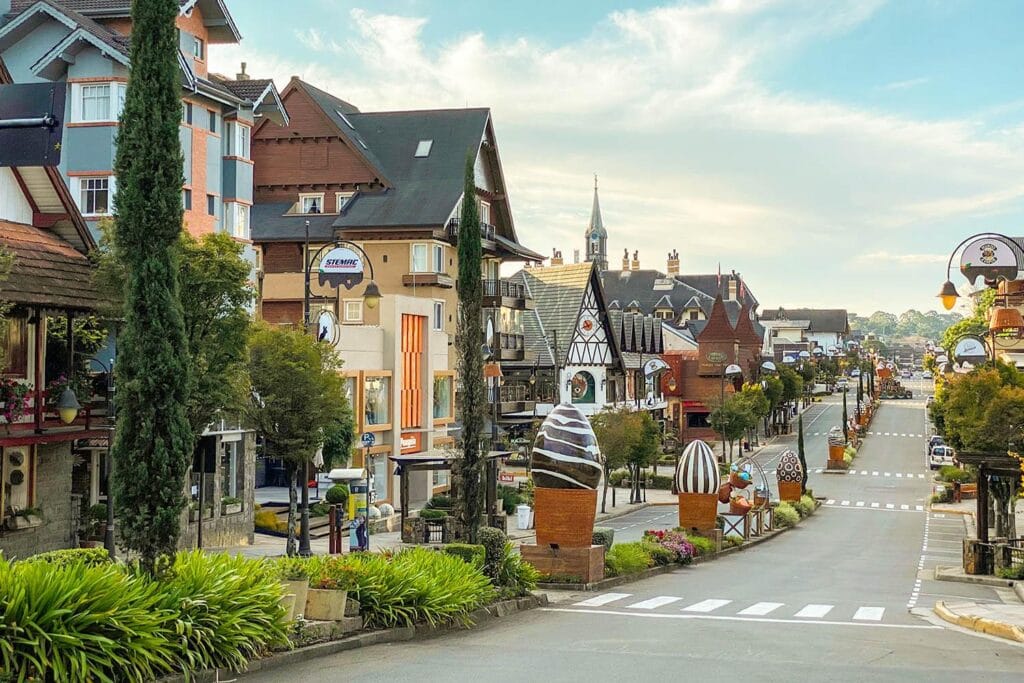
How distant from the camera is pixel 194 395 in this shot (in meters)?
27.4

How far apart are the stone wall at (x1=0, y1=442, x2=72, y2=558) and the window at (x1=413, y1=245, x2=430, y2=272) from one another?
34.8m

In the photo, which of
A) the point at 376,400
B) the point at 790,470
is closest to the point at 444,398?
the point at 376,400

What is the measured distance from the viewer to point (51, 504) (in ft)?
93.4

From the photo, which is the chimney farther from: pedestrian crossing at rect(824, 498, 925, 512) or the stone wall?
the stone wall

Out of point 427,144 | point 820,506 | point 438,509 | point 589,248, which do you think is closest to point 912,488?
point 820,506

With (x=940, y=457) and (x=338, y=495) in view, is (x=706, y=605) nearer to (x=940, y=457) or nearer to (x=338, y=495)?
(x=338, y=495)

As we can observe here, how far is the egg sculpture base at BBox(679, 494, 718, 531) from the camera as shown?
1667 inches

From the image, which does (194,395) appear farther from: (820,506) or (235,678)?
(820,506)

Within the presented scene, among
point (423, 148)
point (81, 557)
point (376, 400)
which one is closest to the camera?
point (81, 557)

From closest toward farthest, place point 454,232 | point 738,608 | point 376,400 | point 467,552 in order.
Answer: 1. point 467,552
2. point 738,608
3. point 376,400
4. point 454,232

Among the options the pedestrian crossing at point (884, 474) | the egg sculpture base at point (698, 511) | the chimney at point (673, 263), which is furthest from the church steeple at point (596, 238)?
the egg sculpture base at point (698, 511)

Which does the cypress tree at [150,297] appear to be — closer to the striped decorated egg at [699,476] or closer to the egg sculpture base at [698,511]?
the striped decorated egg at [699,476]

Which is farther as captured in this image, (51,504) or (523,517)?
(523,517)

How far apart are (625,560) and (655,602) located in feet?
12.9
